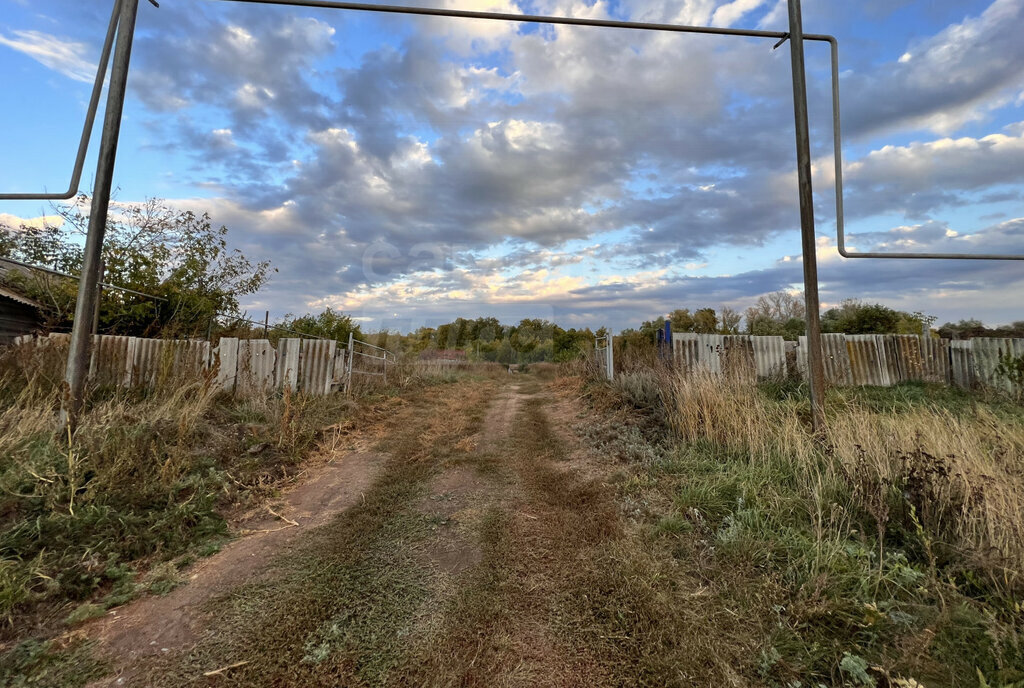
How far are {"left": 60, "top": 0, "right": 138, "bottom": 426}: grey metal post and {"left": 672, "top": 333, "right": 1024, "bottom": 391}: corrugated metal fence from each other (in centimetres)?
1131

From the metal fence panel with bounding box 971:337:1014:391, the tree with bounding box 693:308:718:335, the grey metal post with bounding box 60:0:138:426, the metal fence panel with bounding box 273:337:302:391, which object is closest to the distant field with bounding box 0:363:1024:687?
the grey metal post with bounding box 60:0:138:426

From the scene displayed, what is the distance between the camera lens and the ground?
2145 millimetres

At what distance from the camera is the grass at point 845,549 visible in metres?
2.12

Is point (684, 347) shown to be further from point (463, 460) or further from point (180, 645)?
point (180, 645)

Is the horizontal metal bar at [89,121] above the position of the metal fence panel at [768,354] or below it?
above

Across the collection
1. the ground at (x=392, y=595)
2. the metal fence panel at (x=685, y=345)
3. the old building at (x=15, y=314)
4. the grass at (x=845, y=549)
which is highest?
the old building at (x=15, y=314)

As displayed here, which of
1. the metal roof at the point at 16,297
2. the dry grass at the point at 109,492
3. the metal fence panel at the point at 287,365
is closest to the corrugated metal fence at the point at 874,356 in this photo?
the metal fence panel at the point at 287,365

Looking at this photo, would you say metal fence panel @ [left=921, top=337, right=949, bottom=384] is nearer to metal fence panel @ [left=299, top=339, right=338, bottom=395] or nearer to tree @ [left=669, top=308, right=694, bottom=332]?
tree @ [left=669, top=308, right=694, bottom=332]

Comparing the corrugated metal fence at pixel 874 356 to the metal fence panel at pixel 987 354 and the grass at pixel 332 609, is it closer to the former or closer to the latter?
the metal fence panel at pixel 987 354

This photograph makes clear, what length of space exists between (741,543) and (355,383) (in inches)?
445

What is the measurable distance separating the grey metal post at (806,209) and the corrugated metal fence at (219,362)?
8338mm

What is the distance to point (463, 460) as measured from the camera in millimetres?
6195

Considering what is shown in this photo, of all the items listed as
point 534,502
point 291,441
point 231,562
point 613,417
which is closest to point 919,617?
point 534,502

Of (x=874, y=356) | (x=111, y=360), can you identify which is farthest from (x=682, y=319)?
(x=111, y=360)
